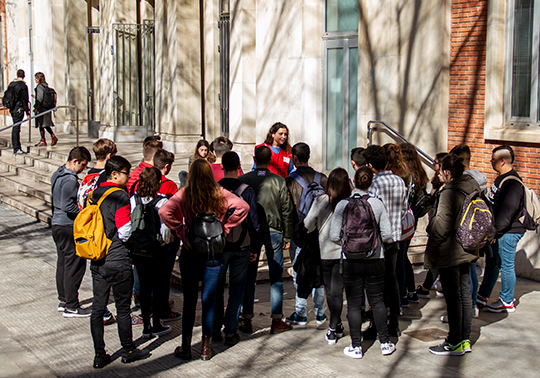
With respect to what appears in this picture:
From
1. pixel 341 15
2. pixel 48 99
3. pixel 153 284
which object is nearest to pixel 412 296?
pixel 153 284

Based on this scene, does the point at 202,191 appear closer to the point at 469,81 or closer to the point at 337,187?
the point at 337,187

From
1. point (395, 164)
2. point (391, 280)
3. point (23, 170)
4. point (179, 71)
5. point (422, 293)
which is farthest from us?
point (179, 71)

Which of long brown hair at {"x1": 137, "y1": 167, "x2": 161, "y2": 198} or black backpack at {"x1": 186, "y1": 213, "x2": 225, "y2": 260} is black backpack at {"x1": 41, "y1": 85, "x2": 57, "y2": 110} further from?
black backpack at {"x1": 186, "y1": 213, "x2": 225, "y2": 260}

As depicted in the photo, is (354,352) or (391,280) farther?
(391,280)

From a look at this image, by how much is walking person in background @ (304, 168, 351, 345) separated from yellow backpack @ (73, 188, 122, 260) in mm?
1747

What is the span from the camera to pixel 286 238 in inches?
260

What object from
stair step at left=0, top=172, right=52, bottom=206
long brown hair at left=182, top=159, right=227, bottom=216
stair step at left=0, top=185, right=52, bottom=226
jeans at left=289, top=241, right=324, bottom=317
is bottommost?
jeans at left=289, top=241, right=324, bottom=317

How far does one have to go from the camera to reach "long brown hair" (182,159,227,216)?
561cm

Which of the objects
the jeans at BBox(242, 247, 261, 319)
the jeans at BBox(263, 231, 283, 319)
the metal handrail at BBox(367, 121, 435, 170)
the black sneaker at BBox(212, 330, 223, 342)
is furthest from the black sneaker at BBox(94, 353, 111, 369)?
the metal handrail at BBox(367, 121, 435, 170)

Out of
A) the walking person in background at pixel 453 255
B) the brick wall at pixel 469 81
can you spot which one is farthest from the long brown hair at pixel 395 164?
the brick wall at pixel 469 81

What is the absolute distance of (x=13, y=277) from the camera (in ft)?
29.0

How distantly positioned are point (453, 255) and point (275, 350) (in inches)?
69.7

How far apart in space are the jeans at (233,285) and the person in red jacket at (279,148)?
2.11 m

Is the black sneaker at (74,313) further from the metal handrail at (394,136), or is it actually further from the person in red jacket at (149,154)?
the metal handrail at (394,136)
